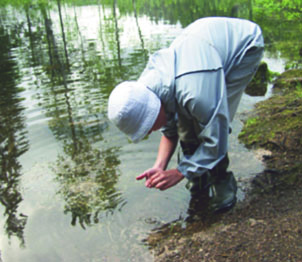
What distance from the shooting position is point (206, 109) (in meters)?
2.10

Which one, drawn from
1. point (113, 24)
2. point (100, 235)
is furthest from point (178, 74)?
point (113, 24)

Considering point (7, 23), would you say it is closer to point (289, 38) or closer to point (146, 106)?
point (289, 38)

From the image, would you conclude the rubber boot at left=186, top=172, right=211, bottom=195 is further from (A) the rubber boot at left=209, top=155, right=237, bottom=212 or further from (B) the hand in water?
(B) the hand in water

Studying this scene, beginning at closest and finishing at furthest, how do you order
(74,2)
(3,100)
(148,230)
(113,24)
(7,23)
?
(148,230) → (3,100) → (113,24) → (7,23) → (74,2)

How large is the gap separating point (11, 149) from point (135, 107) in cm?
321

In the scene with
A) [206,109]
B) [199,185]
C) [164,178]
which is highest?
[206,109]

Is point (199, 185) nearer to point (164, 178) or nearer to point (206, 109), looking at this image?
point (164, 178)

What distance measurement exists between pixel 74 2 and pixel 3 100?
795 inches

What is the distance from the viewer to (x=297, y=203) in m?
2.78

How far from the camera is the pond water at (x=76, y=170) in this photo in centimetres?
306

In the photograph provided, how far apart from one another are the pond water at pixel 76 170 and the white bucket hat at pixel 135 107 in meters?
1.18

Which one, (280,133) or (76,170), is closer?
(280,133)

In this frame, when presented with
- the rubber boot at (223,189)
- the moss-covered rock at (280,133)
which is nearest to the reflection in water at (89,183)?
the rubber boot at (223,189)

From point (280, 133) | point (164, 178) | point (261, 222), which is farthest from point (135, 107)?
point (280, 133)
